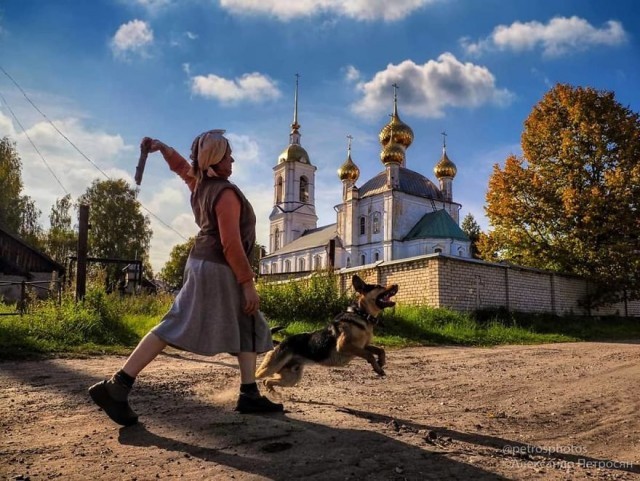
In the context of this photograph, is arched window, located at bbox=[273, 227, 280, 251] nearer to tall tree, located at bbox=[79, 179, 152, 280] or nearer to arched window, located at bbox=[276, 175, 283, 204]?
arched window, located at bbox=[276, 175, 283, 204]

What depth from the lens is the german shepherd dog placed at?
4.78 meters

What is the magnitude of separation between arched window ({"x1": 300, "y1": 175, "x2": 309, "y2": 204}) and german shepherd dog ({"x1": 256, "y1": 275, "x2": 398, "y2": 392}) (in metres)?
65.8

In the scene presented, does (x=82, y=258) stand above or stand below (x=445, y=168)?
below

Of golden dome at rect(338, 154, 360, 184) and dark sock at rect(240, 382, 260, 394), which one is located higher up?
golden dome at rect(338, 154, 360, 184)

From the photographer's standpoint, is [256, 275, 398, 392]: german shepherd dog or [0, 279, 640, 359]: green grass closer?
[256, 275, 398, 392]: german shepherd dog

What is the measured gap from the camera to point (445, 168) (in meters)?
56.2

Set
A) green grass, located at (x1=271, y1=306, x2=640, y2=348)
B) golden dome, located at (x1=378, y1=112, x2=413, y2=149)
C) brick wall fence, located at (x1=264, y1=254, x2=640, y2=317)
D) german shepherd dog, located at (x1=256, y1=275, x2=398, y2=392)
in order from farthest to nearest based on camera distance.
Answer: golden dome, located at (x1=378, y1=112, x2=413, y2=149) < brick wall fence, located at (x1=264, y1=254, x2=640, y2=317) < green grass, located at (x1=271, y1=306, x2=640, y2=348) < german shepherd dog, located at (x1=256, y1=275, x2=398, y2=392)

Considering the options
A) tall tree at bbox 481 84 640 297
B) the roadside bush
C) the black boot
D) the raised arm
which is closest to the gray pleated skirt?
the black boot

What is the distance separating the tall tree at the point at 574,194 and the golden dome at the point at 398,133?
3097 cm

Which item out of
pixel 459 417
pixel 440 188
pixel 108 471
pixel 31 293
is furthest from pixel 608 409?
pixel 440 188

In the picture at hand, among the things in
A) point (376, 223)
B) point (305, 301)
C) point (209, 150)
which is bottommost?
point (305, 301)

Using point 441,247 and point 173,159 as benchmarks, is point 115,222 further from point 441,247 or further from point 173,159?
point 173,159

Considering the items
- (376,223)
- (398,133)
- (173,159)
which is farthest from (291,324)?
(398,133)

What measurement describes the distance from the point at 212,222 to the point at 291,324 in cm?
1016
